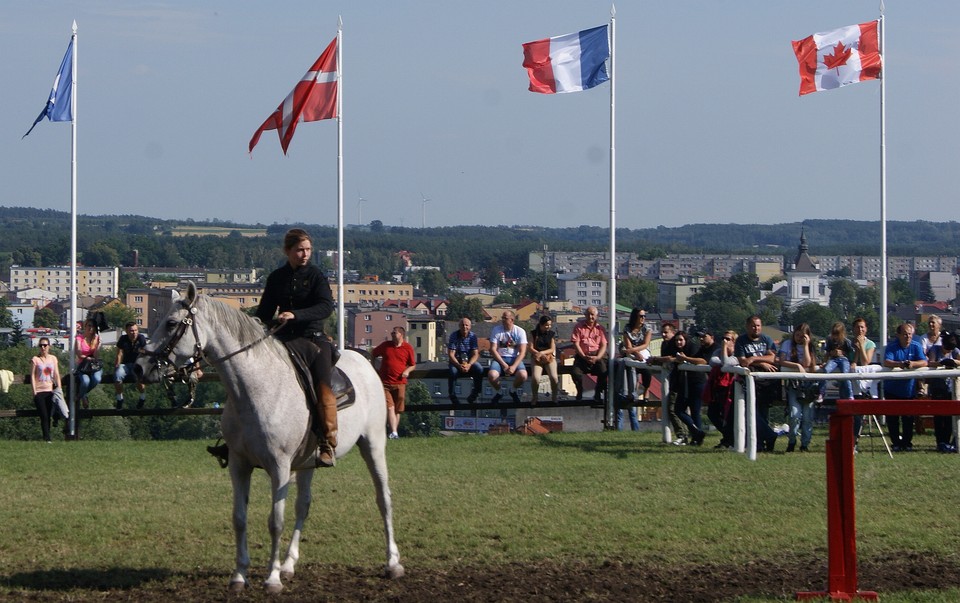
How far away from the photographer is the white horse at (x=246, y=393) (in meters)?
9.03

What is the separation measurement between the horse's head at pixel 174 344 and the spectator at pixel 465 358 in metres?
11.6

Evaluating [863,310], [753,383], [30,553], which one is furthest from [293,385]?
[863,310]

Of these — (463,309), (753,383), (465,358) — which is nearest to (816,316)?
(463,309)

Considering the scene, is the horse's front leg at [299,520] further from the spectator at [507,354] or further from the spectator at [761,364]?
the spectator at [507,354]

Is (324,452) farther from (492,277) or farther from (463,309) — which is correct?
(492,277)

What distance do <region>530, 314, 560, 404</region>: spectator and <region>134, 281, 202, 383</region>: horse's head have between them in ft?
38.3

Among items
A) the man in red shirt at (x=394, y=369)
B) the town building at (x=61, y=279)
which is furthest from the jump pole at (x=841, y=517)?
the town building at (x=61, y=279)

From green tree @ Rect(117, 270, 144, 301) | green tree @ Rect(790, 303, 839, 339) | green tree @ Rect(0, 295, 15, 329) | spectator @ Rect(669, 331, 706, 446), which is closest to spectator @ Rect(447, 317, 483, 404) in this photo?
spectator @ Rect(669, 331, 706, 446)

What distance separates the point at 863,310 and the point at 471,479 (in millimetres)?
33849

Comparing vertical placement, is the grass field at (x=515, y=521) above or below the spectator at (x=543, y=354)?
below

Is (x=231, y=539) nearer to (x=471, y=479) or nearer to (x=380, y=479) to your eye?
Result: (x=380, y=479)

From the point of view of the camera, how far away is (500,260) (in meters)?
147

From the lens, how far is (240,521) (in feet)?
30.9

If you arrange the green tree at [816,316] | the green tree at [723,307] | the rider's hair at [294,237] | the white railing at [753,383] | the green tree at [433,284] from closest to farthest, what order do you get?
the rider's hair at [294,237] < the white railing at [753,383] < the green tree at [816,316] < the green tree at [723,307] < the green tree at [433,284]
